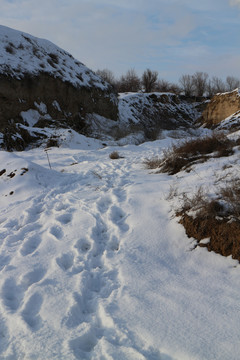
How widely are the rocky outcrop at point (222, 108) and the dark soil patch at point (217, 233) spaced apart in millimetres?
19221

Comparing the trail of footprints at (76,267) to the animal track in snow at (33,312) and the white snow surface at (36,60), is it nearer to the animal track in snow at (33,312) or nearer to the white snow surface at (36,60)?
the animal track in snow at (33,312)

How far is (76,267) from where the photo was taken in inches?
106

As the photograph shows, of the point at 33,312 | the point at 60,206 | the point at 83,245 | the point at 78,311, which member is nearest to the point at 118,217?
the point at 83,245

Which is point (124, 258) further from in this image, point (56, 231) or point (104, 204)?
point (104, 204)

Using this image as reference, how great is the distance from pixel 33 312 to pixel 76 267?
637 millimetres

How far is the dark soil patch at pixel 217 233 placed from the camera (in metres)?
2.62

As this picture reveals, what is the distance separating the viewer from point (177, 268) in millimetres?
2621

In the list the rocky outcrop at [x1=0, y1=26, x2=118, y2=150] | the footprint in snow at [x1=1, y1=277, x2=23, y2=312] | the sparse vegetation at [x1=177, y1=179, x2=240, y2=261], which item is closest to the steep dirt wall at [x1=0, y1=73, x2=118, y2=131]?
the rocky outcrop at [x1=0, y1=26, x2=118, y2=150]

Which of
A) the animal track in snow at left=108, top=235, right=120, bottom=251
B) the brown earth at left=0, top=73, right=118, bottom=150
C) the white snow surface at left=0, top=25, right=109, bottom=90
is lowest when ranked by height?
the animal track in snow at left=108, top=235, right=120, bottom=251

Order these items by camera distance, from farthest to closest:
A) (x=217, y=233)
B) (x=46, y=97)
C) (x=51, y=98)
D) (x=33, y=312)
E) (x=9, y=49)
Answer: (x=51, y=98) < (x=46, y=97) < (x=9, y=49) < (x=217, y=233) < (x=33, y=312)

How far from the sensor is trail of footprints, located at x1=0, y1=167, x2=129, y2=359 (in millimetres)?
2018

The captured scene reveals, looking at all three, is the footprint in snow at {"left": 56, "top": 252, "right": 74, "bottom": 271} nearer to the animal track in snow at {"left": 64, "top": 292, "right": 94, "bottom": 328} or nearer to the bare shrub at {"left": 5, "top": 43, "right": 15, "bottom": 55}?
the animal track in snow at {"left": 64, "top": 292, "right": 94, "bottom": 328}

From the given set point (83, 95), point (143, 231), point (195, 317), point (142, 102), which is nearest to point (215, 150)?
point (143, 231)

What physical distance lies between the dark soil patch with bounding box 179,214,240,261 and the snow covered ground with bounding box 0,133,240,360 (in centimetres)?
9
